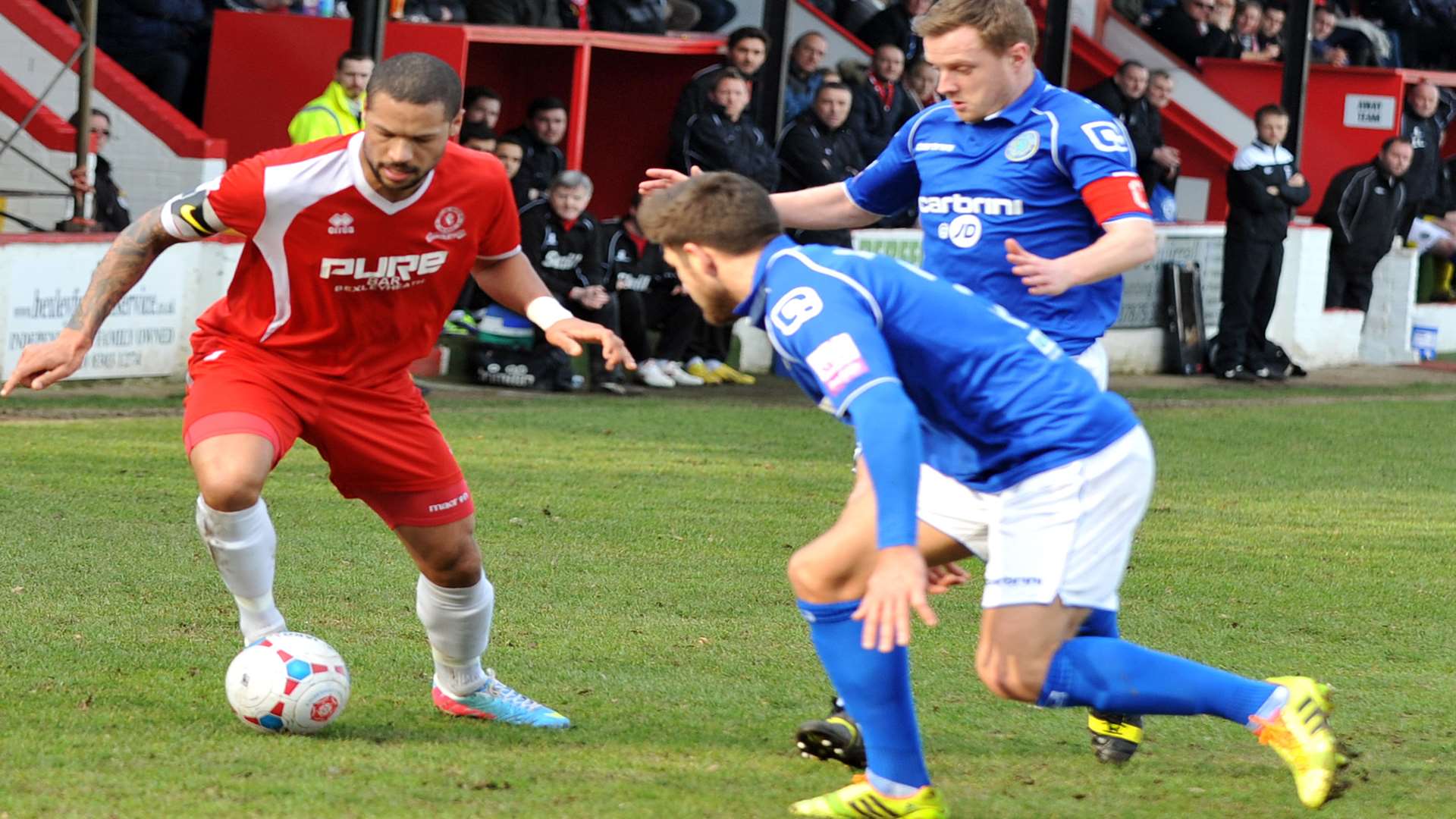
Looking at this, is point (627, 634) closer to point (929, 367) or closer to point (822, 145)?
point (929, 367)

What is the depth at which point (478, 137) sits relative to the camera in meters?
13.0

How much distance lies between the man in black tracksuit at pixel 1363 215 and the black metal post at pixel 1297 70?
73 centimetres

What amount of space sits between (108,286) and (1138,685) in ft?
9.31

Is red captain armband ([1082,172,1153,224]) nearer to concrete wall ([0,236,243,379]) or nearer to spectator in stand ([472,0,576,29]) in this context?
concrete wall ([0,236,243,379])

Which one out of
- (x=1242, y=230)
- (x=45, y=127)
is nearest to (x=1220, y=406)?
(x=1242, y=230)

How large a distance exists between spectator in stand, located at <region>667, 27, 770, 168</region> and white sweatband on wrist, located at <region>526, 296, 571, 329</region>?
8.92 m

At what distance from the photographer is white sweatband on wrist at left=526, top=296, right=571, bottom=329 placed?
16.8 ft

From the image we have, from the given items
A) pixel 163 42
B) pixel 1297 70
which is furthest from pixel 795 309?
pixel 1297 70

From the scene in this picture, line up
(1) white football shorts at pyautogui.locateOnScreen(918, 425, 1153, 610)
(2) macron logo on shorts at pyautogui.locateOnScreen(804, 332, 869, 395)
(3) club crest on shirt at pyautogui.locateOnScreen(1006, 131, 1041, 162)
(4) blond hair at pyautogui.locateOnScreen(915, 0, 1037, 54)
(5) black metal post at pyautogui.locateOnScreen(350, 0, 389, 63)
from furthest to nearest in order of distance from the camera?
1. (5) black metal post at pyautogui.locateOnScreen(350, 0, 389, 63)
2. (3) club crest on shirt at pyautogui.locateOnScreen(1006, 131, 1041, 162)
3. (4) blond hair at pyautogui.locateOnScreen(915, 0, 1037, 54)
4. (1) white football shorts at pyautogui.locateOnScreen(918, 425, 1153, 610)
5. (2) macron logo on shorts at pyautogui.locateOnScreen(804, 332, 869, 395)

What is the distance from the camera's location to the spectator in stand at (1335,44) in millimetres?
22016

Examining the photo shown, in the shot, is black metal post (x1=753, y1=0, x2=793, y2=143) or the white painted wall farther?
black metal post (x1=753, y1=0, x2=793, y2=143)

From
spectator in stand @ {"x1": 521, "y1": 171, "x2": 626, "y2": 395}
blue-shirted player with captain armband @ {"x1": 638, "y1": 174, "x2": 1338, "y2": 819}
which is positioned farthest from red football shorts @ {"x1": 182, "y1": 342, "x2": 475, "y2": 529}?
spectator in stand @ {"x1": 521, "y1": 171, "x2": 626, "y2": 395}

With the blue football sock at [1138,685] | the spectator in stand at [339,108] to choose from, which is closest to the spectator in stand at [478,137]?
the spectator in stand at [339,108]

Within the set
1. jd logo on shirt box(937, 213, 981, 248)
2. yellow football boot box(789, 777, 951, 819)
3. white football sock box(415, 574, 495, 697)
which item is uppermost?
jd logo on shirt box(937, 213, 981, 248)
